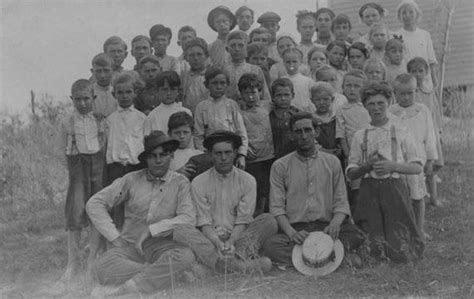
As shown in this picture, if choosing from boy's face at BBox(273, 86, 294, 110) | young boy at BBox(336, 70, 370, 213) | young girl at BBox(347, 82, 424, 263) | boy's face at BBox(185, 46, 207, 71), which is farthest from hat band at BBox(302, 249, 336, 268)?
boy's face at BBox(185, 46, 207, 71)

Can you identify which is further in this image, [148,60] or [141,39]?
[141,39]

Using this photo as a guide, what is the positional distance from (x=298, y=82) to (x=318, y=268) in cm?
248

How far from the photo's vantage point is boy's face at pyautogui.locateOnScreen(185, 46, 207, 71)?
6.72 meters

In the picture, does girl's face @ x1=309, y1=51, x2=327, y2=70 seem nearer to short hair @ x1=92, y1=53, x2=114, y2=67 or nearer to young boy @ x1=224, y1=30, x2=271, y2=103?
young boy @ x1=224, y1=30, x2=271, y2=103

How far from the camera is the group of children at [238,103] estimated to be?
577 cm

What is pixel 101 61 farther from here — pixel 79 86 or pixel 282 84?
pixel 282 84

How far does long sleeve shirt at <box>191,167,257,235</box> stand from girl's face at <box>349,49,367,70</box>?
92.1 inches

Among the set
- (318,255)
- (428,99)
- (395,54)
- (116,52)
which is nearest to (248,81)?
(116,52)

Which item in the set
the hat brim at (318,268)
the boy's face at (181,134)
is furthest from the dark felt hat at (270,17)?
the hat brim at (318,268)

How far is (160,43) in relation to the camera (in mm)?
7391

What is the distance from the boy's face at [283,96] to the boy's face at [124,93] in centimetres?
147

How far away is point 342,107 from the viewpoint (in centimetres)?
619

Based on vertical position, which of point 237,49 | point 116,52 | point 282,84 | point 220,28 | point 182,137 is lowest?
point 182,137

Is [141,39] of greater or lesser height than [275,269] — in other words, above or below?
above
